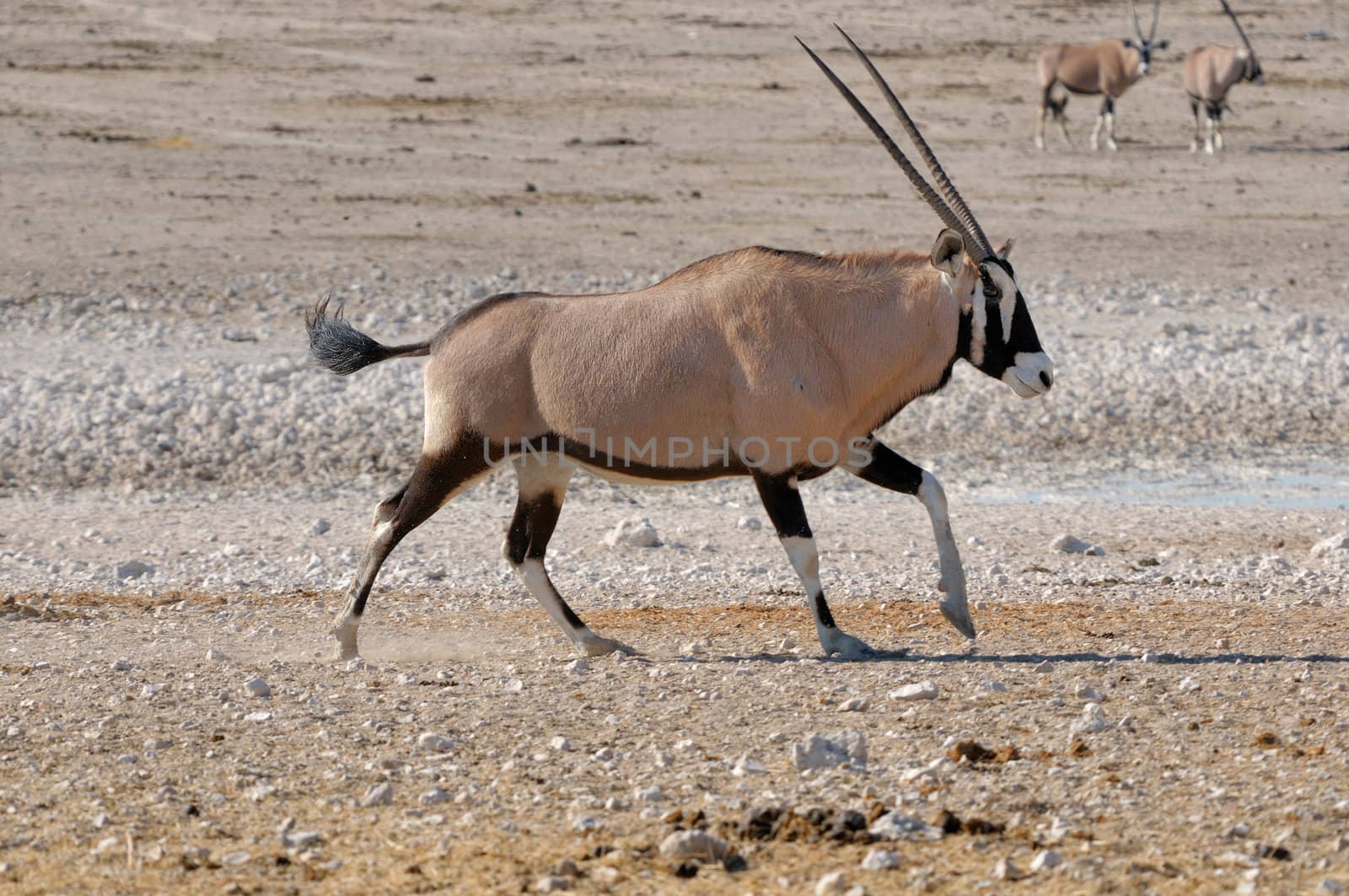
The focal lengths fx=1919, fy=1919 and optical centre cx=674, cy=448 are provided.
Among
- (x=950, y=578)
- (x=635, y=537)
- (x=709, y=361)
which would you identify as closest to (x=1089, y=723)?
(x=950, y=578)

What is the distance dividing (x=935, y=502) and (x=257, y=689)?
262cm

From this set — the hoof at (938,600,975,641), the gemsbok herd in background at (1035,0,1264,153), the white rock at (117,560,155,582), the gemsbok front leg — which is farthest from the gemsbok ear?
the gemsbok herd in background at (1035,0,1264,153)

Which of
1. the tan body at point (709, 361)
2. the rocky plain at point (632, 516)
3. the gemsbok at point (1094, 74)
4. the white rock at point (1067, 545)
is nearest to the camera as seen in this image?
the rocky plain at point (632, 516)

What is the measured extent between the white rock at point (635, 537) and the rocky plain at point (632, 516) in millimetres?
22

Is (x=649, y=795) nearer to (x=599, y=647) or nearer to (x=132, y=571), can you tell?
(x=599, y=647)

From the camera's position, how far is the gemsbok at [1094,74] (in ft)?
78.8

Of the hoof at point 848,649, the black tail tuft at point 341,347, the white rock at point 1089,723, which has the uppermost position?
the black tail tuft at point 341,347

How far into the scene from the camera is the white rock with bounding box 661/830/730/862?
5023 millimetres

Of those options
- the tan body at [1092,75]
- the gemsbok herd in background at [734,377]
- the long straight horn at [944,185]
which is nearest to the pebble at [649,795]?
the gemsbok herd in background at [734,377]

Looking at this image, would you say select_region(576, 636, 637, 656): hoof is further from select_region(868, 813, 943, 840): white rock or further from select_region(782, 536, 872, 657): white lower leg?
select_region(868, 813, 943, 840): white rock

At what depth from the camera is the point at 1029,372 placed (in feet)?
24.1

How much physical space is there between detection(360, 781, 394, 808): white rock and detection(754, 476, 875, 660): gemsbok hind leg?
2.06 m

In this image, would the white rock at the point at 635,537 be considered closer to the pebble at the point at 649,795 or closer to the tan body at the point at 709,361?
the tan body at the point at 709,361

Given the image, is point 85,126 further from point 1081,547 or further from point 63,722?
point 63,722
